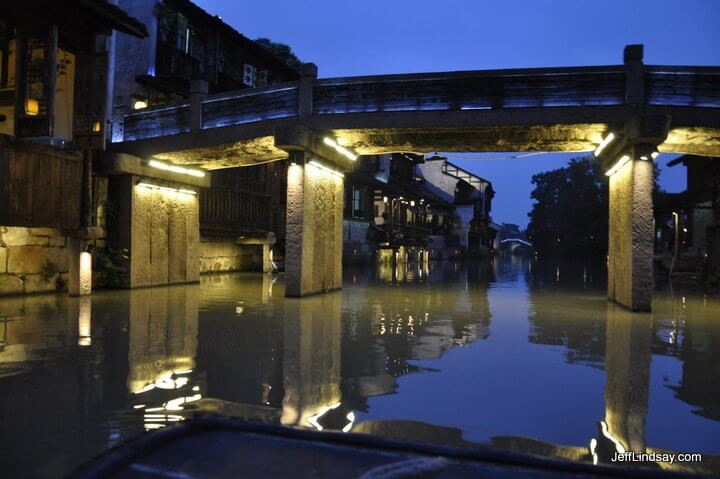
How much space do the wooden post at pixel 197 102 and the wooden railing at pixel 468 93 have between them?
41mm

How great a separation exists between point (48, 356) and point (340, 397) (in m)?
4.09

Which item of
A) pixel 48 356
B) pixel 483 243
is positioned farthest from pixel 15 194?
pixel 483 243

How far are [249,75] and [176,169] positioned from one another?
1397 centimetres

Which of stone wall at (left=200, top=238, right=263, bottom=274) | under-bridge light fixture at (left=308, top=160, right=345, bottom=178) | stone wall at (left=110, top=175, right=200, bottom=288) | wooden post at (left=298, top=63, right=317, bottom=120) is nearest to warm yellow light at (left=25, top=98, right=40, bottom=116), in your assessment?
stone wall at (left=110, top=175, right=200, bottom=288)

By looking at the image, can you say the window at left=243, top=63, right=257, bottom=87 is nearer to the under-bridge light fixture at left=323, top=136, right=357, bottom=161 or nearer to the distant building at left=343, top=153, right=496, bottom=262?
the distant building at left=343, top=153, right=496, bottom=262

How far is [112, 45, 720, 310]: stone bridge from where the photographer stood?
1240cm

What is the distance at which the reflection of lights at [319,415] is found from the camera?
4.30 metres

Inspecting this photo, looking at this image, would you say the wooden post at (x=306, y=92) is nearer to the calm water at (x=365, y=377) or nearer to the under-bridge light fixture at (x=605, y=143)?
the calm water at (x=365, y=377)

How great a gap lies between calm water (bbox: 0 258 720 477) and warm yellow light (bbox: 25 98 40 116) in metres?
4.31

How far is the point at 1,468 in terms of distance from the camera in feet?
11.1

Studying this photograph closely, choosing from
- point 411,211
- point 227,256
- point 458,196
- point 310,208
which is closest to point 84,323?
point 310,208

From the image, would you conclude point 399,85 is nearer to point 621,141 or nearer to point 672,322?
point 621,141

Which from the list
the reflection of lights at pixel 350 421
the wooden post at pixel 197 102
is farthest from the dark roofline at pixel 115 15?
the reflection of lights at pixel 350 421

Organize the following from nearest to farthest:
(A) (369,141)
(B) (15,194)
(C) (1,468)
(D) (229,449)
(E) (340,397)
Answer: (D) (229,449) → (C) (1,468) → (E) (340,397) → (B) (15,194) → (A) (369,141)
